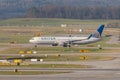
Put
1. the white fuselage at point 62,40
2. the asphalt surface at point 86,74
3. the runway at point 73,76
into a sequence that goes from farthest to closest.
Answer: the white fuselage at point 62,40
the asphalt surface at point 86,74
the runway at point 73,76

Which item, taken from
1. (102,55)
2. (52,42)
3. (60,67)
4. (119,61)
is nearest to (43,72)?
(60,67)

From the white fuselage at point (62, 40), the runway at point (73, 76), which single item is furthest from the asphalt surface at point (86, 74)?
the white fuselage at point (62, 40)

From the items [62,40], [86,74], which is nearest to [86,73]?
[86,74]

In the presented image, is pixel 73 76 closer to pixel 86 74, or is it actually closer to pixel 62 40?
pixel 86 74

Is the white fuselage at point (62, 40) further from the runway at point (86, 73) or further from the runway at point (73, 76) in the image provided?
the runway at point (73, 76)

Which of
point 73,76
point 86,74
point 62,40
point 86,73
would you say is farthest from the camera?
point 62,40

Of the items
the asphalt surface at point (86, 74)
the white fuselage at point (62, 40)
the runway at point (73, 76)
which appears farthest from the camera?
the white fuselage at point (62, 40)

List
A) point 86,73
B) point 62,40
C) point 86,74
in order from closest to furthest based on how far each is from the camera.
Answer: point 86,74
point 86,73
point 62,40

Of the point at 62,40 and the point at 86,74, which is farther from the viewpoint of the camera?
the point at 62,40

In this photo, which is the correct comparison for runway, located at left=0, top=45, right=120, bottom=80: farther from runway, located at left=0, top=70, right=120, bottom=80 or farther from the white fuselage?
the white fuselage

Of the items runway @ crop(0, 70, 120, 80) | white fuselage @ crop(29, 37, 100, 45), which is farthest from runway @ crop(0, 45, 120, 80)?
white fuselage @ crop(29, 37, 100, 45)

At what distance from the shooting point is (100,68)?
3735 inches

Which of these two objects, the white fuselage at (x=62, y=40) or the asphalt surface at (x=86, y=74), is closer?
the asphalt surface at (x=86, y=74)

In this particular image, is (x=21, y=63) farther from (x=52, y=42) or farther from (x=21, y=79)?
(x=52, y=42)
